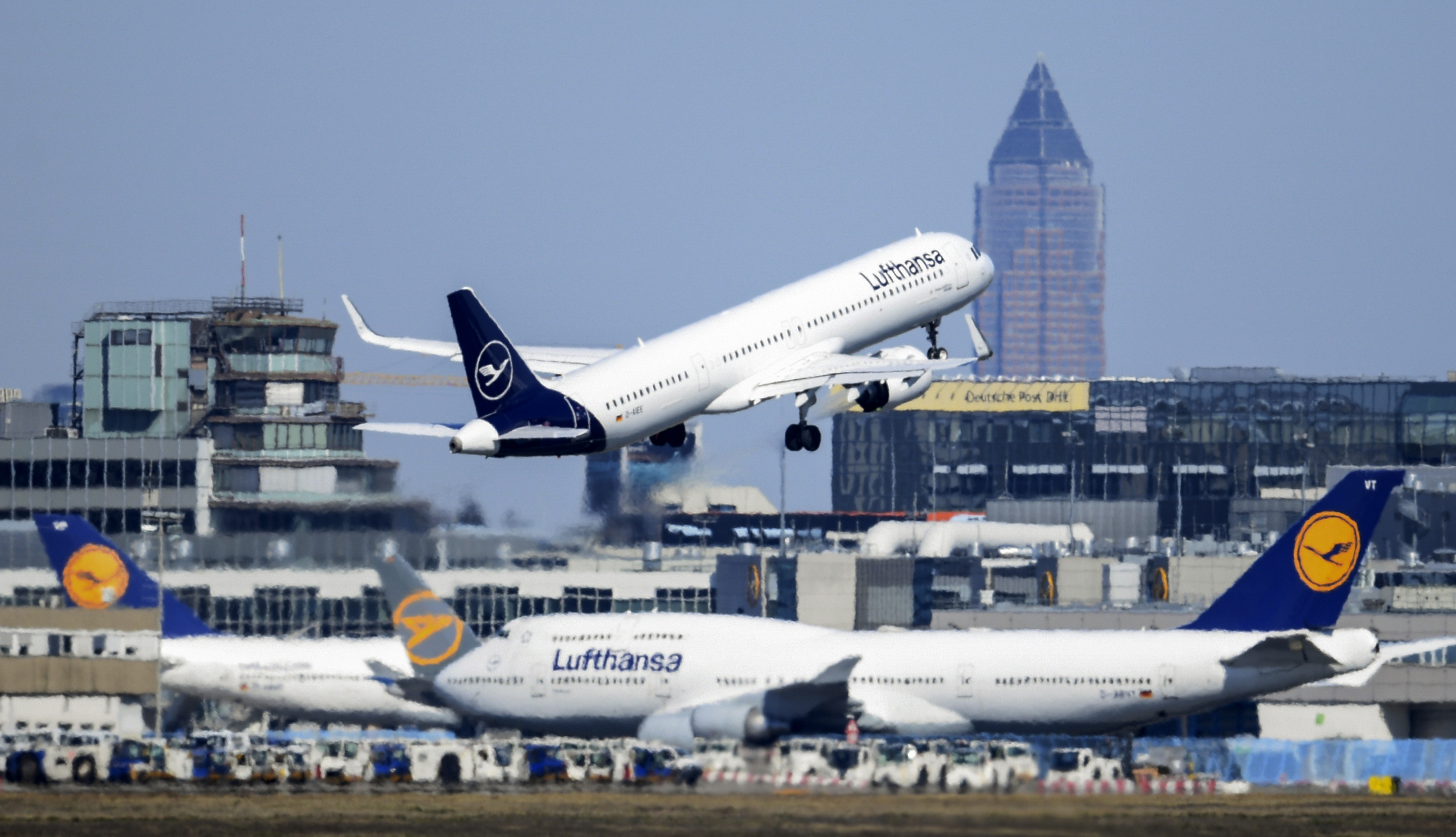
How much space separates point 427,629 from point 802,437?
1448cm

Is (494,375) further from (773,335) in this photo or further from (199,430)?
(199,430)

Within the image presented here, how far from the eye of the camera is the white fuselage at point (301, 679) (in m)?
82.2

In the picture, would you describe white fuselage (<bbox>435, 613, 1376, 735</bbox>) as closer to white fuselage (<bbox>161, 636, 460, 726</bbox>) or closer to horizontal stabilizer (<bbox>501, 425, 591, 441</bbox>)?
white fuselage (<bbox>161, 636, 460, 726</bbox>)

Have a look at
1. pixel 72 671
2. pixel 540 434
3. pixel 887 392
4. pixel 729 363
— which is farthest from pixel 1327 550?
pixel 72 671

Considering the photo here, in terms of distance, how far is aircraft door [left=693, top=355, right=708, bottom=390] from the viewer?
262 ft

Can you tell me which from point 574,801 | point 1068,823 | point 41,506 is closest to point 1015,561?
point 41,506

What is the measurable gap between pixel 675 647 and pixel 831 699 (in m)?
5.62

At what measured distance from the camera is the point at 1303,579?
7381 centimetres

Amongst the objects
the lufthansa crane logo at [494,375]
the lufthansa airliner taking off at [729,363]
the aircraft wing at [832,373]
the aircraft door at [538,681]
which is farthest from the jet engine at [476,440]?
the aircraft wing at [832,373]

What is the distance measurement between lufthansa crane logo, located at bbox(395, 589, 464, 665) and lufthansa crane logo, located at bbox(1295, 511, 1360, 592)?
92.2 feet

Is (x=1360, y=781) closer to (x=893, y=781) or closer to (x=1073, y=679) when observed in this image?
(x=1073, y=679)

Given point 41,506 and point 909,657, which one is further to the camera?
point 41,506

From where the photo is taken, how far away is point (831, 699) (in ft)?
241

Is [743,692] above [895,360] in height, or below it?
below
